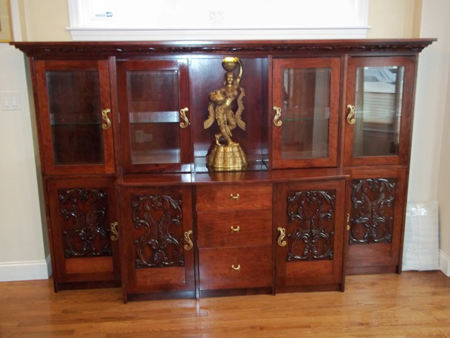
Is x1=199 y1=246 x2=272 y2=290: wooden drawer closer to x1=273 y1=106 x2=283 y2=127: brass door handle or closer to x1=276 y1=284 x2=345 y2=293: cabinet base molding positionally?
x1=276 y1=284 x2=345 y2=293: cabinet base molding

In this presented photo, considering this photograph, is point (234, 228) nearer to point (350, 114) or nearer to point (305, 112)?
point (305, 112)

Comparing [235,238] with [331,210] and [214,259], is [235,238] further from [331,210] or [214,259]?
[331,210]

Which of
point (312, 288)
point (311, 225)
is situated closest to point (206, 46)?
point (311, 225)

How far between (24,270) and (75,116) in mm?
1151

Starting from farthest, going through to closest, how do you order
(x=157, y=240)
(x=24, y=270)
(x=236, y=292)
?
(x=24, y=270), (x=236, y=292), (x=157, y=240)

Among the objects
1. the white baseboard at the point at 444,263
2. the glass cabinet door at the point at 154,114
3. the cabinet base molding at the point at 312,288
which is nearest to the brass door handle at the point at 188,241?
the glass cabinet door at the point at 154,114

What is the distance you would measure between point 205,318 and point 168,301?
0.30m

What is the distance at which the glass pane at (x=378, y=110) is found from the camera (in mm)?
2654

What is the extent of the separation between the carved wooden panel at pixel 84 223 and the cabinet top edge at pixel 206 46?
2.77ft

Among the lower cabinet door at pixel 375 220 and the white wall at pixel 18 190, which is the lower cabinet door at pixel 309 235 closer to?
the lower cabinet door at pixel 375 220

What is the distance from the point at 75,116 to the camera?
2.57 meters

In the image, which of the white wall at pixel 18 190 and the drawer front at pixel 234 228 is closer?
the drawer front at pixel 234 228

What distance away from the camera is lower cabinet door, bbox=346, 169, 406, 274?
108 inches

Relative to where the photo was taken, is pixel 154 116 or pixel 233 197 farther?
pixel 154 116
